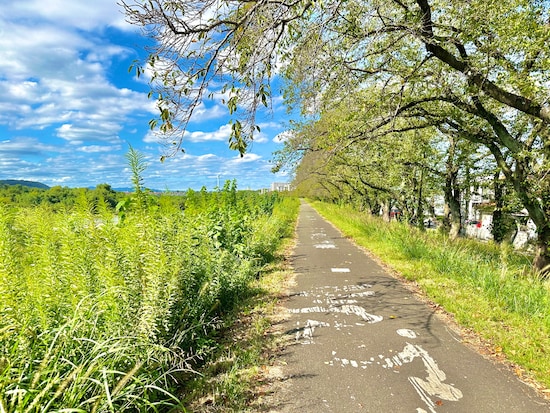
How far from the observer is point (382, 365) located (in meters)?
3.46

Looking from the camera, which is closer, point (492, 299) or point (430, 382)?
point (430, 382)

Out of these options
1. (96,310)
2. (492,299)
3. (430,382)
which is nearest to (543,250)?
(492,299)

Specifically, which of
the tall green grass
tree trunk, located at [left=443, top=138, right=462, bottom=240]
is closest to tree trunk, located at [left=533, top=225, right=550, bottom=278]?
tree trunk, located at [left=443, top=138, right=462, bottom=240]

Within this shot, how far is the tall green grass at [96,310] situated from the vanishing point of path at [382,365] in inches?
45.9

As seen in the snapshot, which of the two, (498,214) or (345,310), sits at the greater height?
(498,214)

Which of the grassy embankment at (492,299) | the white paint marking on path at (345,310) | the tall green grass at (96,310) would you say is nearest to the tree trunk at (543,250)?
the grassy embankment at (492,299)

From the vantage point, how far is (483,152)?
12281 millimetres

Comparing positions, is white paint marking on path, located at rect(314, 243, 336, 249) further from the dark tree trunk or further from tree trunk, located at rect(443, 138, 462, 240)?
the dark tree trunk

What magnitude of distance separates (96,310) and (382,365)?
2983mm

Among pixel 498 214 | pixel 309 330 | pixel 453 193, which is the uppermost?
pixel 453 193

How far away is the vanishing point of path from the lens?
2.83m

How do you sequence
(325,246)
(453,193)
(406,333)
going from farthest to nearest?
(453,193) < (325,246) < (406,333)

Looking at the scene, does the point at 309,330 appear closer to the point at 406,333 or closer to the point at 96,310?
the point at 406,333

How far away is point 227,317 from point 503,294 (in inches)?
177
